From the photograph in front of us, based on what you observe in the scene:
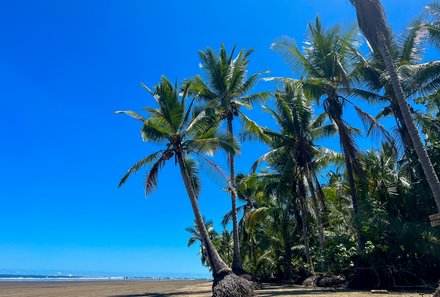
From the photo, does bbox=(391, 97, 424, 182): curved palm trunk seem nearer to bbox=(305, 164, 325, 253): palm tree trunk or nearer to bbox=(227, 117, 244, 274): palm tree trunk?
bbox=(305, 164, 325, 253): palm tree trunk

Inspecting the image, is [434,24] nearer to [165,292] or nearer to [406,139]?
[406,139]

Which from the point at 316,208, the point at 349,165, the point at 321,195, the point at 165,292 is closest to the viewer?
the point at 349,165

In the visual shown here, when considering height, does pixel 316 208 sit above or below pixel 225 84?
below

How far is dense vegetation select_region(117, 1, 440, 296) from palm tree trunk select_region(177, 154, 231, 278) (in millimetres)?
47

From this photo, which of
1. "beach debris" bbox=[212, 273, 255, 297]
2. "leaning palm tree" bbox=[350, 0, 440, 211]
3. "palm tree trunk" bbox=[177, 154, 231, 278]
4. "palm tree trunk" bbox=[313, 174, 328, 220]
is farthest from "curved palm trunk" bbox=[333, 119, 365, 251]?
"palm tree trunk" bbox=[177, 154, 231, 278]

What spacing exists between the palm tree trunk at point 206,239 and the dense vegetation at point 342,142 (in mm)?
47

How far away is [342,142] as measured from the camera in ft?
55.5

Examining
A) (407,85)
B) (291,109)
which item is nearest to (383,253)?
(407,85)

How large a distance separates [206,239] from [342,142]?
305 inches

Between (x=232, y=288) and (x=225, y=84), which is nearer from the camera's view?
(x=232, y=288)

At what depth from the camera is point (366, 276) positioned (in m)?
15.5

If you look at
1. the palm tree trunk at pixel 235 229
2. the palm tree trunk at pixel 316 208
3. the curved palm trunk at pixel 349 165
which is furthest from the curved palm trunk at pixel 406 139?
the palm tree trunk at pixel 235 229

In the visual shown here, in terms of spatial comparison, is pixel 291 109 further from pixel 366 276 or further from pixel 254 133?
pixel 366 276

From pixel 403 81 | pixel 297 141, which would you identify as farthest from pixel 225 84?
pixel 403 81
